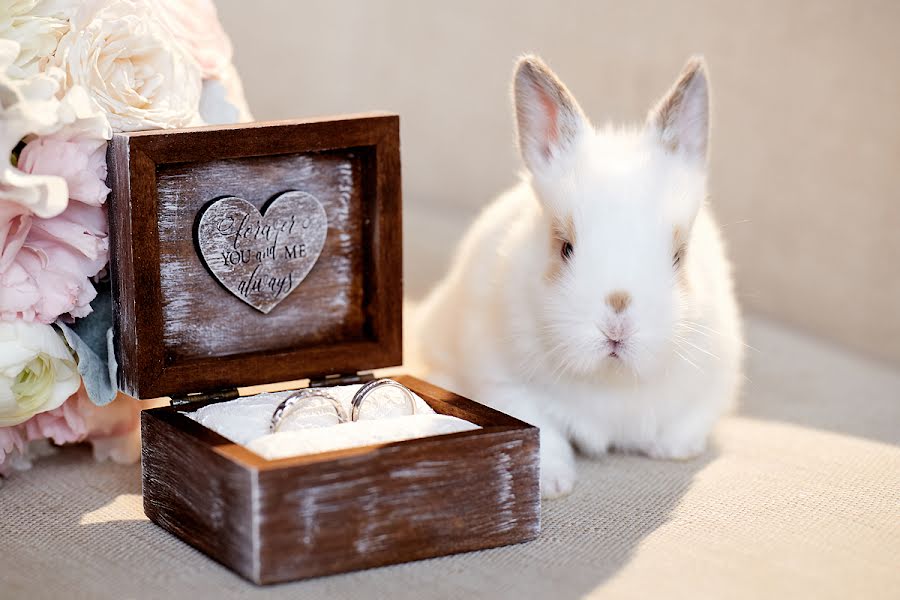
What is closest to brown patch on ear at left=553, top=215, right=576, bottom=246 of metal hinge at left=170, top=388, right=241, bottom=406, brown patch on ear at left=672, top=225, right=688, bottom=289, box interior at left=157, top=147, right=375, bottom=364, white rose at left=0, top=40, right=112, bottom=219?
brown patch on ear at left=672, top=225, right=688, bottom=289

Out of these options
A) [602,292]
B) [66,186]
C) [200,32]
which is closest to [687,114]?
[602,292]

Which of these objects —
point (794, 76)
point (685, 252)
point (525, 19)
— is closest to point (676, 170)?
point (685, 252)

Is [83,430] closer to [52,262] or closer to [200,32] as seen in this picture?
[52,262]

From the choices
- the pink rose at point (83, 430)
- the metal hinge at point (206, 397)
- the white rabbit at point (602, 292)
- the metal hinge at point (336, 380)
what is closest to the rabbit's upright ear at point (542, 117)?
the white rabbit at point (602, 292)

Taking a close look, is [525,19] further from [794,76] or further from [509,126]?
[794,76]

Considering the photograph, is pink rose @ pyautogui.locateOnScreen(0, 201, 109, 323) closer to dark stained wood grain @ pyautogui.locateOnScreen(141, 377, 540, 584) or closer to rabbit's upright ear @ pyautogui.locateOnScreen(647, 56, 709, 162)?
dark stained wood grain @ pyautogui.locateOnScreen(141, 377, 540, 584)
